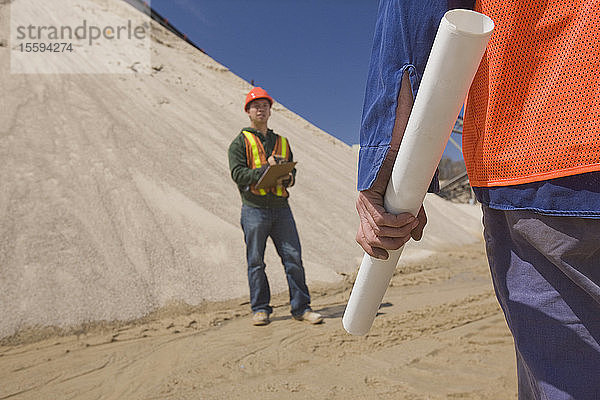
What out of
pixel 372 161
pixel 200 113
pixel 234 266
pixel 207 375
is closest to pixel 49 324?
pixel 207 375

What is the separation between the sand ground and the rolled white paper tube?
183 cm

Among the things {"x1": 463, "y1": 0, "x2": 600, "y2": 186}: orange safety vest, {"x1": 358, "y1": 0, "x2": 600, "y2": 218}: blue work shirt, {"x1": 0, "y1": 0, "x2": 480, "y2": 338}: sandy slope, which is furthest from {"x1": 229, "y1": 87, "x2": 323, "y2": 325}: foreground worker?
{"x1": 463, "y1": 0, "x2": 600, "y2": 186}: orange safety vest

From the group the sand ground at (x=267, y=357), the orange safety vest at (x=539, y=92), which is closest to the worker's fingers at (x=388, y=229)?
the orange safety vest at (x=539, y=92)

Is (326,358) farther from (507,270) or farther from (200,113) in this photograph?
(200,113)

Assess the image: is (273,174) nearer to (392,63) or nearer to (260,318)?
(260,318)

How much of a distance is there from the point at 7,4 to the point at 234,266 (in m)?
15.3

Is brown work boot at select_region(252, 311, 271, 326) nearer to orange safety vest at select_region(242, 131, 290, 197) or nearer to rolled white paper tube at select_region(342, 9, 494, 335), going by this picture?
orange safety vest at select_region(242, 131, 290, 197)

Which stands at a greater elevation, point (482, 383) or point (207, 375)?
point (482, 383)

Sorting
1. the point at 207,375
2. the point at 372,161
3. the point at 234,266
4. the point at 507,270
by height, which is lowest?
the point at 234,266

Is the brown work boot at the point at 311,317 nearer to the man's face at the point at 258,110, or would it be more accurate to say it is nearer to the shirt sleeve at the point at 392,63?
the man's face at the point at 258,110

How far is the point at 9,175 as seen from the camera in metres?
5.61

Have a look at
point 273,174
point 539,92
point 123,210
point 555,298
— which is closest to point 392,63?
point 539,92

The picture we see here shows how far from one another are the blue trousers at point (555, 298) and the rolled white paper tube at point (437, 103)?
0.69ft

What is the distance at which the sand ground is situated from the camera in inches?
106
